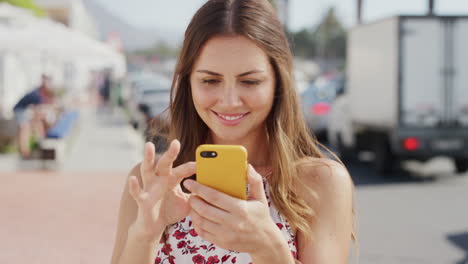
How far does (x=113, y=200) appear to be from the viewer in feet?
28.4

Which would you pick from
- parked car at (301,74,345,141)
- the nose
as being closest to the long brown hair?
the nose

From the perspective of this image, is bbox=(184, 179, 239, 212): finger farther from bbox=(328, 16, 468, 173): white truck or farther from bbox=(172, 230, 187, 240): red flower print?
bbox=(328, 16, 468, 173): white truck

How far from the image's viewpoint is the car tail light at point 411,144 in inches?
388

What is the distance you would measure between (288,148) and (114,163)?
10368mm

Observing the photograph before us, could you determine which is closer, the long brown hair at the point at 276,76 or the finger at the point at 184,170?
the finger at the point at 184,170

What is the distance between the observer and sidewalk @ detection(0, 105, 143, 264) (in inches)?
243

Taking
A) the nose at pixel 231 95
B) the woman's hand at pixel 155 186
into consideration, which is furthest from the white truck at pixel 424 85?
the woman's hand at pixel 155 186

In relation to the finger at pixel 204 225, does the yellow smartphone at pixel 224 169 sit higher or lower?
higher

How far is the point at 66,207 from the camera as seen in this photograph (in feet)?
26.8

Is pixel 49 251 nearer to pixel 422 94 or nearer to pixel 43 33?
pixel 422 94

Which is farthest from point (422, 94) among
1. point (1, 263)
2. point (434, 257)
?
point (1, 263)

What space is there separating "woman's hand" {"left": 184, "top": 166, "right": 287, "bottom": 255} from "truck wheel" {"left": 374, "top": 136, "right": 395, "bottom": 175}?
30.3 feet

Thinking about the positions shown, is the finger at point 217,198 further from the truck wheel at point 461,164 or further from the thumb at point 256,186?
the truck wheel at point 461,164

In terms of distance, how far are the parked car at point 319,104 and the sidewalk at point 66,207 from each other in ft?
13.5
